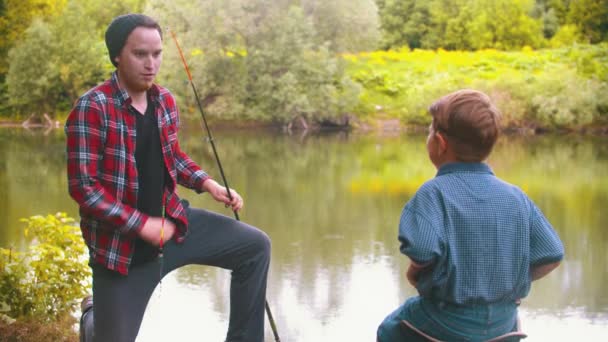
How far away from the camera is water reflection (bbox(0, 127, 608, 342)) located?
19.8ft

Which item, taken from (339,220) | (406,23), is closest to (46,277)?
(339,220)

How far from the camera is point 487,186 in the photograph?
6.98ft

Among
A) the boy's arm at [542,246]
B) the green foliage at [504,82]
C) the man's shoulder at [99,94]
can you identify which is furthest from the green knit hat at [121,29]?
the green foliage at [504,82]

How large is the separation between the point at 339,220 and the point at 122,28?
332 inches

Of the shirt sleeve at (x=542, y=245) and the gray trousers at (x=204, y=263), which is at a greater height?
the shirt sleeve at (x=542, y=245)

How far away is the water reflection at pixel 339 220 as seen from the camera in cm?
604

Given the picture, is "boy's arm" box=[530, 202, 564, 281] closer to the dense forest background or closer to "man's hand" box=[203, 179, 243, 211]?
"man's hand" box=[203, 179, 243, 211]

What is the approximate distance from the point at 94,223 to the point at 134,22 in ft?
1.93

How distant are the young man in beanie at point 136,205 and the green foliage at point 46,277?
59.7 inches

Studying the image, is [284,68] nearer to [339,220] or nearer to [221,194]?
[339,220]

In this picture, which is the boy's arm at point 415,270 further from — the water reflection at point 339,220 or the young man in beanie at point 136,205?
the water reflection at point 339,220

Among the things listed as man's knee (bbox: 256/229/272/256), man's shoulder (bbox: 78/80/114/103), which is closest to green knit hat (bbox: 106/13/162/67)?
man's shoulder (bbox: 78/80/114/103)

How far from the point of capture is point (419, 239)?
202 cm

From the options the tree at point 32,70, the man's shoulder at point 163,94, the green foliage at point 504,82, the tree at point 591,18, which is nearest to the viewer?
the man's shoulder at point 163,94
